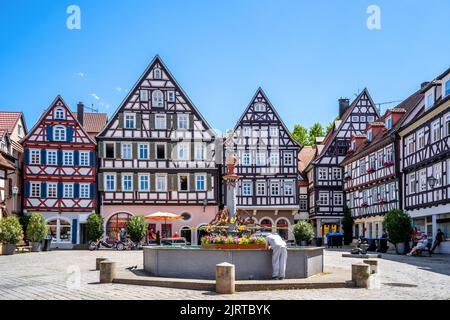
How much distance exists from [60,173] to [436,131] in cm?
2741

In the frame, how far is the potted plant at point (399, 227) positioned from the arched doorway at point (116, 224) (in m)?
21.2

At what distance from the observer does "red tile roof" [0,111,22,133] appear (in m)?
48.2

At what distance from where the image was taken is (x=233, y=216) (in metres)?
20.7

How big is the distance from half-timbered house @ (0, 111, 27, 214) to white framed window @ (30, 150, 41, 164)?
3.25 feet

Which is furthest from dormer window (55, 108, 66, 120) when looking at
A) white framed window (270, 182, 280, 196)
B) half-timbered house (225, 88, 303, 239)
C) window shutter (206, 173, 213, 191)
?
white framed window (270, 182, 280, 196)

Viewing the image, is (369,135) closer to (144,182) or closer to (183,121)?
(183,121)

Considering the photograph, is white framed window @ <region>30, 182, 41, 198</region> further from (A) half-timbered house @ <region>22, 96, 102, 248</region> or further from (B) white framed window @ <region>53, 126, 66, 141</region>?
(B) white framed window @ <region>53, 126, 66, 141</region>

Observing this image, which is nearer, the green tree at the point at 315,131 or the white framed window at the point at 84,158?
the white framed window at the point at 84,158

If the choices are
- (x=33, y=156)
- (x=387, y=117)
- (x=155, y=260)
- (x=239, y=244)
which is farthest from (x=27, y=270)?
(x=387, y=117)

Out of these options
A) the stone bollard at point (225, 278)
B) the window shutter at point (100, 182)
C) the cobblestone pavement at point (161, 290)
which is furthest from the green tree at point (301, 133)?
the stone bollard at point (225, 278)

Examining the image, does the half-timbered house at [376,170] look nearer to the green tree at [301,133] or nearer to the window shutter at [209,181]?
the window shutter at [209,181]

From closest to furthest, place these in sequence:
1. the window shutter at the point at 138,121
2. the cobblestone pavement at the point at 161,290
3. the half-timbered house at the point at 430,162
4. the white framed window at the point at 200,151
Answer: the cobblestone pavement at the point at 161,290 < the half-timbered house at the point at 430,162 < the window shutter at the point at 138,121 < the white framed window at the point at 200,151

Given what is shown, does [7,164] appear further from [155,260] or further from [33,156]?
[155,260]

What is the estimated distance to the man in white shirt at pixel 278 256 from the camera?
16344 millimetres
